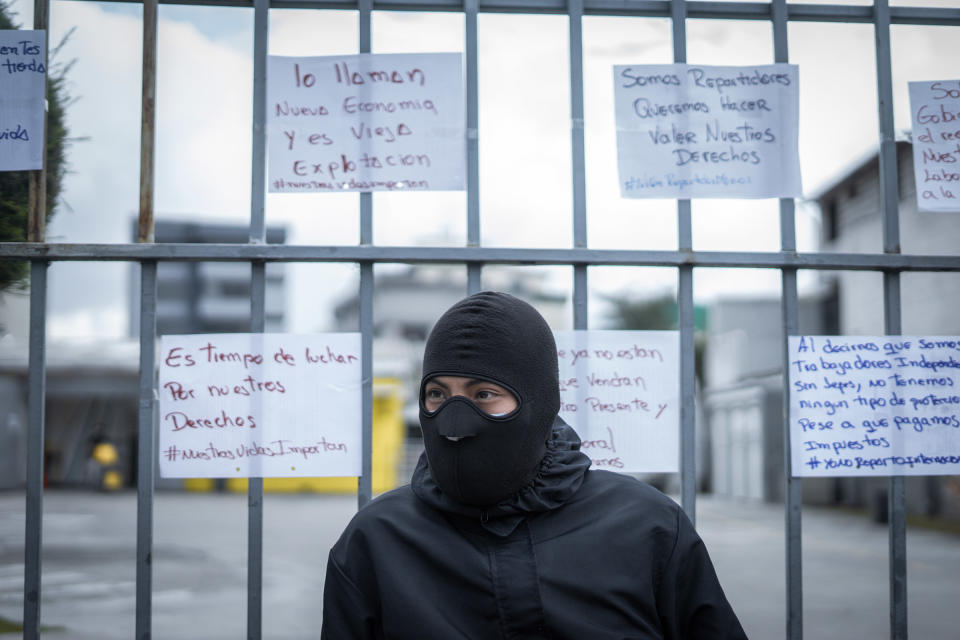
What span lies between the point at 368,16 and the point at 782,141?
1.38 meters

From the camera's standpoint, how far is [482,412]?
6.48 ft

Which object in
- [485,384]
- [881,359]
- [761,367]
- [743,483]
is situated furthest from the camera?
[761,367]

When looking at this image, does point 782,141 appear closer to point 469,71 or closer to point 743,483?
point 469,71

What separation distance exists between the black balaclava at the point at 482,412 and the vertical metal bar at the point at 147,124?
1137 millimetres

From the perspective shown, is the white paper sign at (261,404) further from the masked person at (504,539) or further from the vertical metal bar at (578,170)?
the vertical metal bar at (578,170)

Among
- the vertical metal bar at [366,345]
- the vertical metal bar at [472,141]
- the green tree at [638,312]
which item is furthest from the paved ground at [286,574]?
the green tree at [638,312]

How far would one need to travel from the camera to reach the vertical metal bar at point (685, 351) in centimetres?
263

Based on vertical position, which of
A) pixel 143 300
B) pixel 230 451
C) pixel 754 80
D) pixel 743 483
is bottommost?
pixel 743 483

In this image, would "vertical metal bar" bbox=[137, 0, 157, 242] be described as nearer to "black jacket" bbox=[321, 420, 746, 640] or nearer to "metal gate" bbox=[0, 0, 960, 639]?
"metal gate" bbox=[0, 0, 960, 639]

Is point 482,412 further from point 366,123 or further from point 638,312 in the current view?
point 638,312

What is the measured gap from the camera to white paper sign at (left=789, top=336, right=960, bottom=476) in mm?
2707

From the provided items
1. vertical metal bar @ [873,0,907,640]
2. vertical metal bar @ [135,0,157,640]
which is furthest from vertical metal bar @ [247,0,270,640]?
vertical metal bar @ [873,0,907,640]

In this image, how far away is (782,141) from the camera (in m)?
2.75

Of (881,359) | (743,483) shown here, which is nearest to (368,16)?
(881,359)
